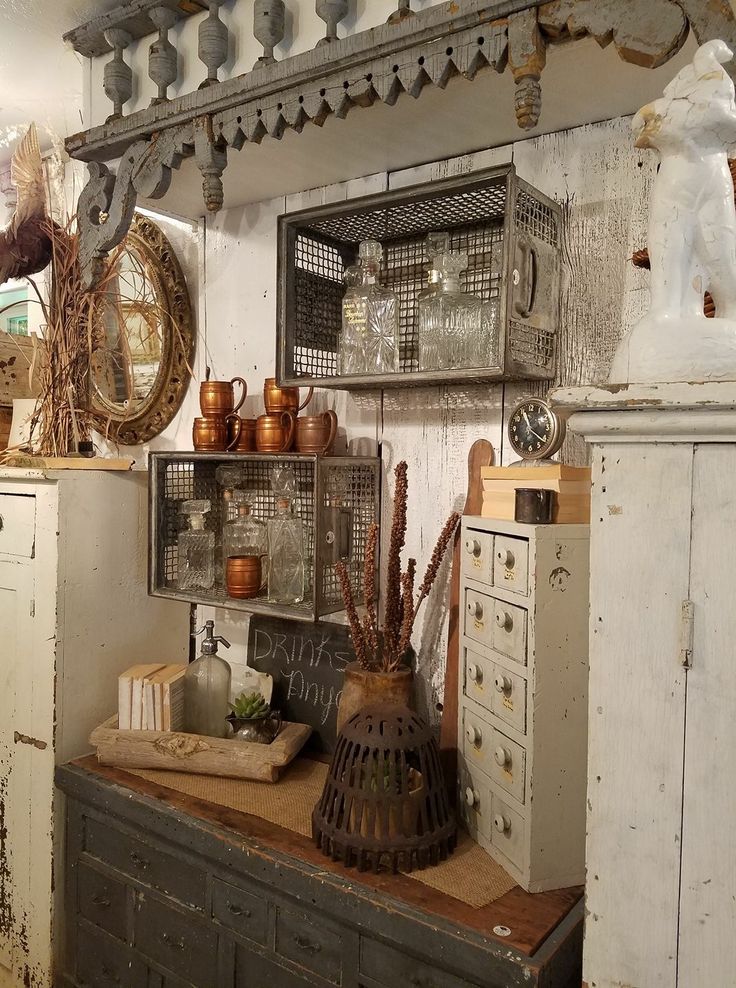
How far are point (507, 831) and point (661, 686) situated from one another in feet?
2.02

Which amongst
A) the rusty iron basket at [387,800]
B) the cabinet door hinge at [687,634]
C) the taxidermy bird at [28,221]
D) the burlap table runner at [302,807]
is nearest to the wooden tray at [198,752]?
the burlap table runner at [302,807]

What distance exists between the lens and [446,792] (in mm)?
1396

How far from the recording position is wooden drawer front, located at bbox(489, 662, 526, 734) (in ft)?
4.17

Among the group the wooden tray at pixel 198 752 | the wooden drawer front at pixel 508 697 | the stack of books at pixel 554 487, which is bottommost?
the wooden tray at pixel 198 752

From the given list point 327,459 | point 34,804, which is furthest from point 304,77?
point 34,804

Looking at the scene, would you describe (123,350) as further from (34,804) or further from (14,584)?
(34,804)

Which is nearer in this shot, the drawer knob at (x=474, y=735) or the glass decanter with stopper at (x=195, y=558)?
the drawer knob at (x=474, y=735)

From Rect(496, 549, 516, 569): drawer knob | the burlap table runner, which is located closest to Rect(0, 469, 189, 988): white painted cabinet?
the burlap table runner

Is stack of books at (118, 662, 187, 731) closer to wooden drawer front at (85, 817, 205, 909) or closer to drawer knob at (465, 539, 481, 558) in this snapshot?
wooden drawer front at (85, 817, 205, 909)

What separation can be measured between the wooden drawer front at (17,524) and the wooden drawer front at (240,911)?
956 millimetres

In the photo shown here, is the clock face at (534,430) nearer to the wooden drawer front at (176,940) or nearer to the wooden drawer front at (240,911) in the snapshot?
the wooden drawer front at (240,911)

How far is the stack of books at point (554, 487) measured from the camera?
1.29 metres

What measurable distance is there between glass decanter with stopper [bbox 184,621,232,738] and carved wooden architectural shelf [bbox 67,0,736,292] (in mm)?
1026

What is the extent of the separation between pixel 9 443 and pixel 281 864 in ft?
4.99
